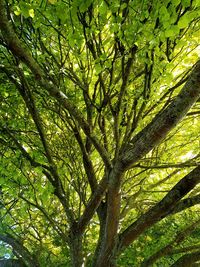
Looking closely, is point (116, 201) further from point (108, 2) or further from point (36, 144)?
point (108, 2)

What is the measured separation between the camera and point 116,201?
5152 mm

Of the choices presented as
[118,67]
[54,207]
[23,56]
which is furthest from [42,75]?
[54,207]

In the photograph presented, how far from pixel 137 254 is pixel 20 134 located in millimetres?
5335

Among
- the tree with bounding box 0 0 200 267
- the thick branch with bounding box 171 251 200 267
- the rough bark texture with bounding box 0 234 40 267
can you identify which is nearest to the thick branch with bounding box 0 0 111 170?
the tree with bounding box 0 0 200 267

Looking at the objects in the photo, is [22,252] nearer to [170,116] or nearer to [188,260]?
[188,260]

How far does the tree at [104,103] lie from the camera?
3551 millimetres

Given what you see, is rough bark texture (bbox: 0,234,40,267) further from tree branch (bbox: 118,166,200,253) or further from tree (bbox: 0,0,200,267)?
tree branch (bbox: 118,166,200,253)

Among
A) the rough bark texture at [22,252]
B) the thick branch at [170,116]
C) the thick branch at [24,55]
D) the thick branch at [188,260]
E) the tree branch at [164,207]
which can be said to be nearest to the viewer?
the thick branch at [170,116]

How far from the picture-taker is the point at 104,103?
4695mm

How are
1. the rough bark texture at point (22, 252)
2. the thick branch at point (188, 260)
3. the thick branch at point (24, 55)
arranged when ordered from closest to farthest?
the thick branch at point (24, 55) < the thick branch at point (188, 260) < the rough bark texture at point (22, 252)

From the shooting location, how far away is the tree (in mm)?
3551

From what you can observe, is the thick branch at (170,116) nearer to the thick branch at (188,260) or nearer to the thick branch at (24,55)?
the thick branch at (24,55)

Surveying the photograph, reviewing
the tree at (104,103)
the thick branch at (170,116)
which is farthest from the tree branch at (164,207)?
the thick branch at (170,116)

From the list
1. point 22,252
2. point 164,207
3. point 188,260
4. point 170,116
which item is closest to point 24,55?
point 170,116
